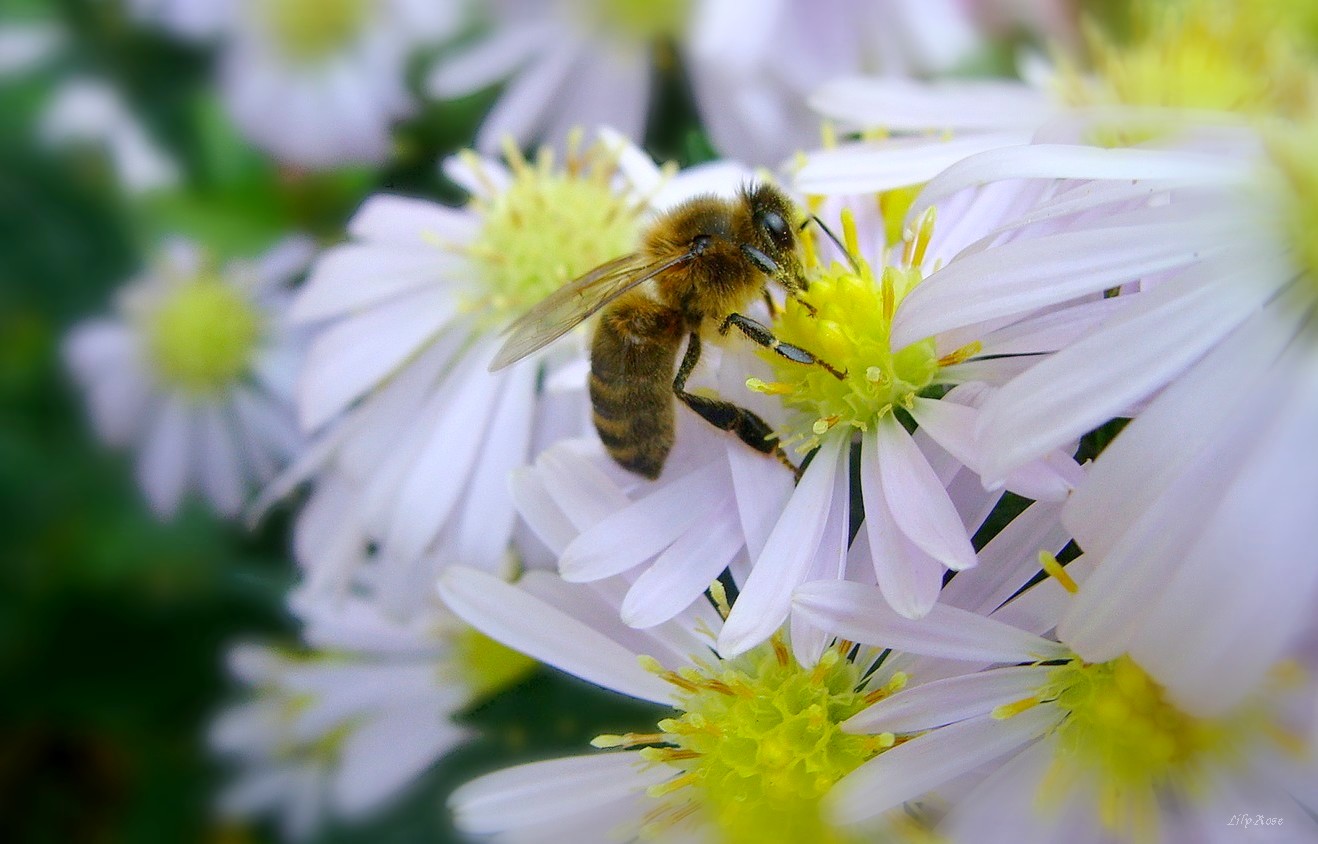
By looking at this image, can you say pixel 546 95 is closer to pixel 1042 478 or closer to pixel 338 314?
pixel 338 314

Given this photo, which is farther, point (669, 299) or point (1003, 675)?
point (669, 299)

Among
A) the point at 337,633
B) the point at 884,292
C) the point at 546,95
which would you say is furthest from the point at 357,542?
the point at 546,95

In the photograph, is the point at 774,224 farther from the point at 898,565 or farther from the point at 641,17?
the point at 641,17

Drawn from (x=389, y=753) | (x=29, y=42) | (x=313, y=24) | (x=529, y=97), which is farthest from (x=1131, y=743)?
(x=29, y=42)

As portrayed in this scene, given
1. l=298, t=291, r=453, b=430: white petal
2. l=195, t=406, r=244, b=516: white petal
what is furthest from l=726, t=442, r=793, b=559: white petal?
l=195, t=406, r=244, b=516: white petal

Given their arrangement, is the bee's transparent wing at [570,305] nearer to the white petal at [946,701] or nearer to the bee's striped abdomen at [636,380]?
the bee's striped abdomen at [636,380]
